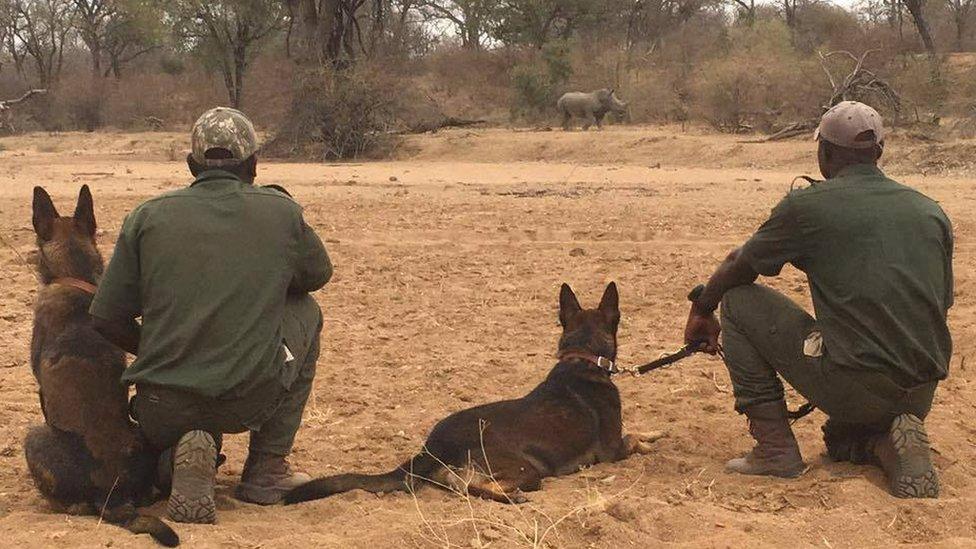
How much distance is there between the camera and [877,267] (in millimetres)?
4039

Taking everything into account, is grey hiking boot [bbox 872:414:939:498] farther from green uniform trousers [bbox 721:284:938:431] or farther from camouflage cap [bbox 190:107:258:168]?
camouflage cap [bbox 190:107:258:168]

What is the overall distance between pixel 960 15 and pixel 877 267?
41.0 metres

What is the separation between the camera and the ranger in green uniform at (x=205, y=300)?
387cm

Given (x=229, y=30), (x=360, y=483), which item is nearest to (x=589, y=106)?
(x=229, y=30)

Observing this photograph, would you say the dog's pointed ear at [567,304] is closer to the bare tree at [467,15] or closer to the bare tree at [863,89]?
the bare tree at [863,89]

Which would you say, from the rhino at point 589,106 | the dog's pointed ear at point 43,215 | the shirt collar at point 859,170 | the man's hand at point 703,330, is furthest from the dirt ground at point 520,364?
the rhino at point 589,106

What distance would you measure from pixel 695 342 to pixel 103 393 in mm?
2507

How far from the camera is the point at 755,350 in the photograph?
14.8 ft

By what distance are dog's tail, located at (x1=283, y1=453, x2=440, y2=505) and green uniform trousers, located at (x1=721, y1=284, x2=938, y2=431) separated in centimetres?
137

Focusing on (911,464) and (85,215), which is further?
(85,215)

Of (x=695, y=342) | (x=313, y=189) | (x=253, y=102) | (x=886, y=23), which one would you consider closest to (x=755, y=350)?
(x=695, y=342)

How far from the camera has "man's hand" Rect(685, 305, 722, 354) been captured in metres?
4.77

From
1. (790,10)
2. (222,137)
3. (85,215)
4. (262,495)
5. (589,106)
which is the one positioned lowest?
(262,495)

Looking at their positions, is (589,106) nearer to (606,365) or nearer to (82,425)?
(606,365)
